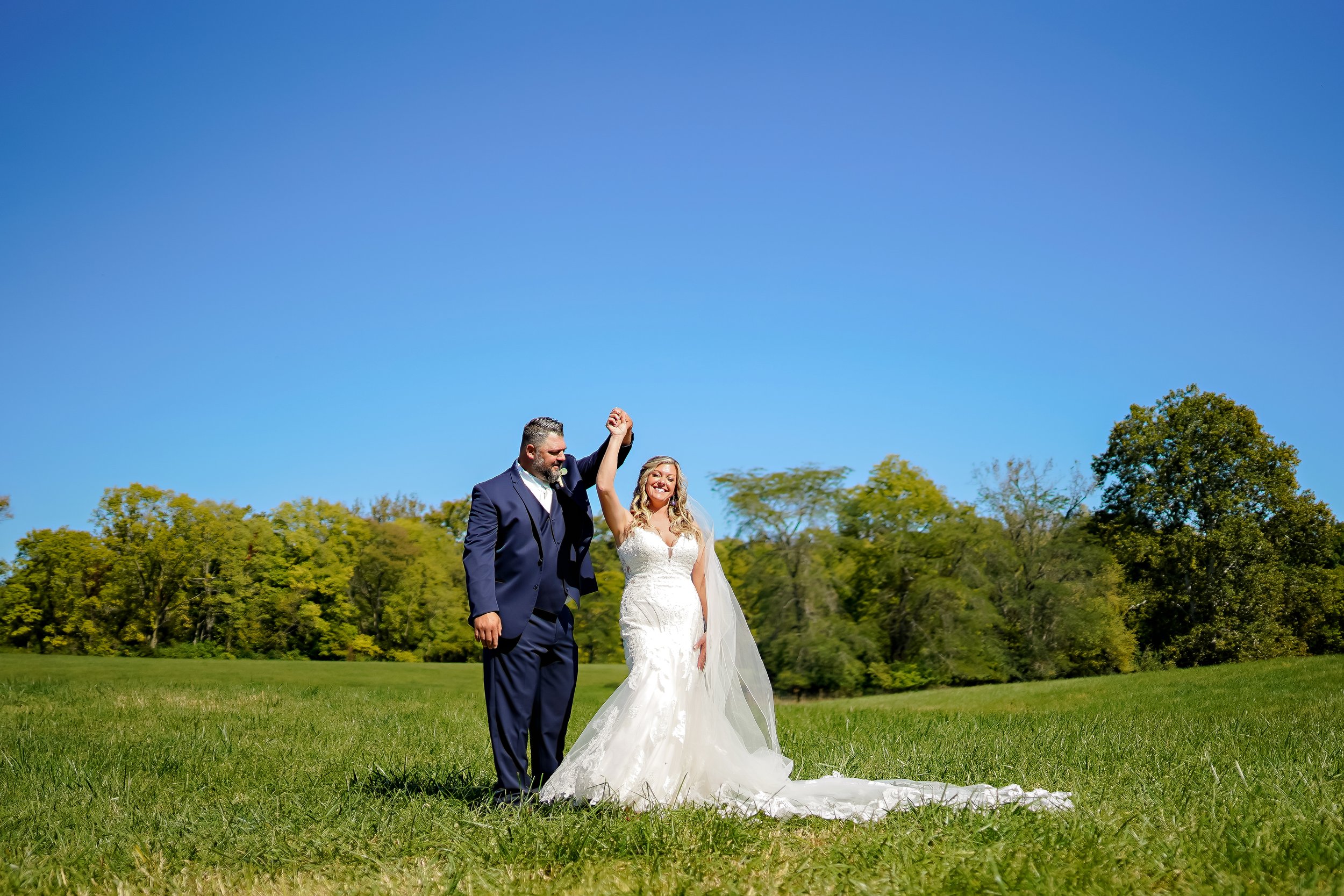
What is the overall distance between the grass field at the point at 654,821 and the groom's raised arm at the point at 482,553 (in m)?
1.23

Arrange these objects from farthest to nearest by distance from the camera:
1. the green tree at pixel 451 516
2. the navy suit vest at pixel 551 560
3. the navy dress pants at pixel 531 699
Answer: the green tree at pixel 451 516
the navy suit vest at pixel 551 560
the navy dress pants at pixel 531 699

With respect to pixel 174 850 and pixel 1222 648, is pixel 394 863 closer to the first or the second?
pixel 174 850

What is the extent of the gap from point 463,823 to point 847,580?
38286 millimetres

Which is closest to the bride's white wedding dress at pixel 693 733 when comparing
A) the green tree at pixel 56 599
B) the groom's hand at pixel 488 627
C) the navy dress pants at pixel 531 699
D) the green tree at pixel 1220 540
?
the navy dress pants at pixel 531 699

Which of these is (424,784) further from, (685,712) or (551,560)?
(685,712)

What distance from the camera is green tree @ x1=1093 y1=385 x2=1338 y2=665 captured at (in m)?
39.1

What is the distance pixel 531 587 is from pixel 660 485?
1.11 meters

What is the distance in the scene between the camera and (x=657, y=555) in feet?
21.2

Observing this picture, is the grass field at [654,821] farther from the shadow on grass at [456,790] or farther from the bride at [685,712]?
the bride at [685,712]

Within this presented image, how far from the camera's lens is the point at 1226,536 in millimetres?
38875

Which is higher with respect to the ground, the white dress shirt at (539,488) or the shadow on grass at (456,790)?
the white dress shirt at (539,488)

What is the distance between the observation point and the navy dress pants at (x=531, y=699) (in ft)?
20.4

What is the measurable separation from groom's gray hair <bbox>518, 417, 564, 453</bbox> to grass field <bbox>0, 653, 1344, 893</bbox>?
2.39 metres

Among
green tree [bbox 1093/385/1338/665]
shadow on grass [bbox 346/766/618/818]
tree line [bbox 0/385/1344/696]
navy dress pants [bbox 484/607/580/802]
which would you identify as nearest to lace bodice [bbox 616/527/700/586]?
navy dress pants [bbox 484/607/580/802]
